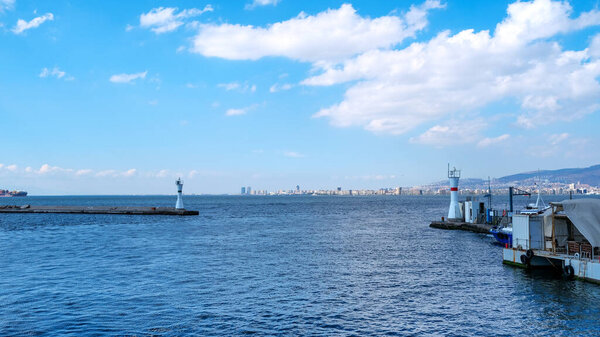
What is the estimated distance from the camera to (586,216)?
31172 mm

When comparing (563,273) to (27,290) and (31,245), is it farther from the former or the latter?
(31,245)

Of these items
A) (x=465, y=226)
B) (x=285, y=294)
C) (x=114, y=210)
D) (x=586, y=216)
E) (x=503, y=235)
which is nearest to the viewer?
(x=285, y=294)

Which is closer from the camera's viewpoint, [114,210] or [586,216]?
[586,216]

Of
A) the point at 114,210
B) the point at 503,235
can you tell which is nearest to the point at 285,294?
the point at 503,235

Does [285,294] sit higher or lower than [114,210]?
lower

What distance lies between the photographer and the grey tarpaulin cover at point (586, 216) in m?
30.3

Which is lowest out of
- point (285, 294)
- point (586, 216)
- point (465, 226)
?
point (285, 294)

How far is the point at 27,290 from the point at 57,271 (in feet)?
23.3

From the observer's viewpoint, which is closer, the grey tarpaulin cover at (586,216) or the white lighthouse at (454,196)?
the grey tarpaulin cover at (586,216)

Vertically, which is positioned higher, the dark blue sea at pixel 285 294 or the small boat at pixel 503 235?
the small boat at pixel 503 235

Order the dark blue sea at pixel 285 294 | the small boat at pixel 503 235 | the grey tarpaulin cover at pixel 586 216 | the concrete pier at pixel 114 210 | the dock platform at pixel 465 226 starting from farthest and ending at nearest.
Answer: the concrete pier at pixel 114 210, the dock platform at pixel 465 226, the small boat at pixel 503 235, the grey tarpaulin cover at pixel 586 216, the dark blue sea at pixel 285 294

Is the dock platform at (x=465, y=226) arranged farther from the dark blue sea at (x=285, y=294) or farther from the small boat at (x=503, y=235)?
the dark blue sea at (x=285, y=294)

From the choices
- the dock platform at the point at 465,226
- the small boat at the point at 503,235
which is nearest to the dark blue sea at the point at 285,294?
the small boat at the point at 503,235

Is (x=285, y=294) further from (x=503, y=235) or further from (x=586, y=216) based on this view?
(x=503, y=235)
